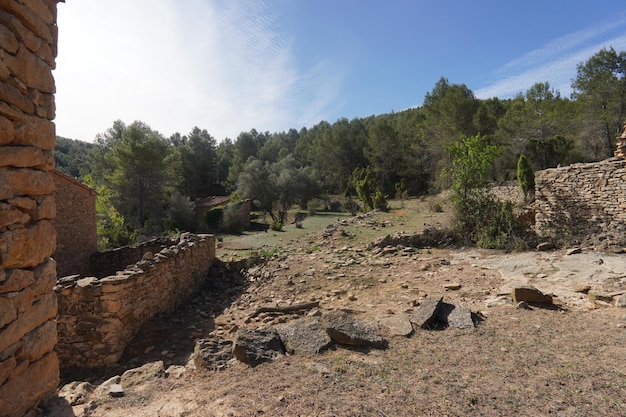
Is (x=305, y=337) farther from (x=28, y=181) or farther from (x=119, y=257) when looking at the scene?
(x=119, y=257)

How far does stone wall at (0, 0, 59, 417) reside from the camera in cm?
201

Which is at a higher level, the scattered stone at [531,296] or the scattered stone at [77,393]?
the scattered stone at [531,296]

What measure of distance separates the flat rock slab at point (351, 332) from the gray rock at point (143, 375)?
6.71ft

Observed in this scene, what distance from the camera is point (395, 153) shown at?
3447cm

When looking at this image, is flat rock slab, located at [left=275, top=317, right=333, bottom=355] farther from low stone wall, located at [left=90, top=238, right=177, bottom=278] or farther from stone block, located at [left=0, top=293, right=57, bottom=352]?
low stone wall, located at [left=90, top=238, right=177, bottom=278]

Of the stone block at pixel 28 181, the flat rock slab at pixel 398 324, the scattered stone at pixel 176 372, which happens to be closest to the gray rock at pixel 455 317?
the flat rock slab at pixel 398 324

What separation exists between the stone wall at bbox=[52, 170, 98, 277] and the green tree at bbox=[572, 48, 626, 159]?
85.7ft

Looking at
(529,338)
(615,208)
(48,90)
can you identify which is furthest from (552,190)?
(48,90)

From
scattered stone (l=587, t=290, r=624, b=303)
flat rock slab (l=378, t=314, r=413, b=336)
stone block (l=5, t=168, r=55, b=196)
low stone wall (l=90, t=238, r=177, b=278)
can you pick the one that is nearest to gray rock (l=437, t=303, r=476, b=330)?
flat rock slab (l=378, t=314, r=413, b=336)

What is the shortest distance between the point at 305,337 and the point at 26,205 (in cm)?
324

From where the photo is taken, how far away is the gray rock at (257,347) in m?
3.99

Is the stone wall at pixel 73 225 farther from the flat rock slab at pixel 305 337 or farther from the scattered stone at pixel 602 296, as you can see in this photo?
the scattered stone at pixel 602 296

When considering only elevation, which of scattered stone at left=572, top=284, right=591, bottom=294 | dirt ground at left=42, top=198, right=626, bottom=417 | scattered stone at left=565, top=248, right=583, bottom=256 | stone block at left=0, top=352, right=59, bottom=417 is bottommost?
dirt ground at left=42, top=198, right=626, bottom=417

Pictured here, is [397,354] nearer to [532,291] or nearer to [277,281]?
[532,291]
